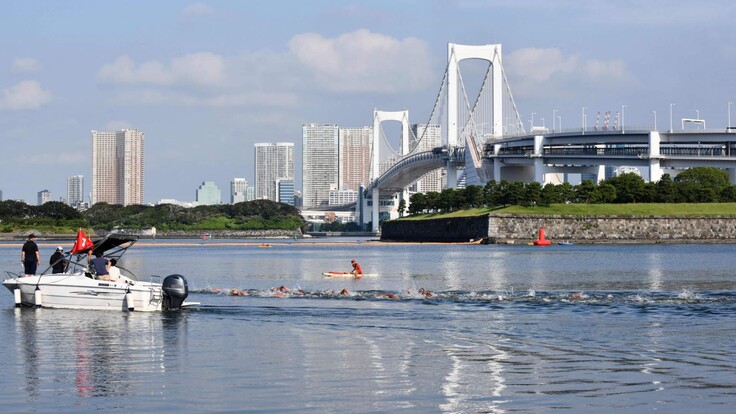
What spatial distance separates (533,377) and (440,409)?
3049 mm

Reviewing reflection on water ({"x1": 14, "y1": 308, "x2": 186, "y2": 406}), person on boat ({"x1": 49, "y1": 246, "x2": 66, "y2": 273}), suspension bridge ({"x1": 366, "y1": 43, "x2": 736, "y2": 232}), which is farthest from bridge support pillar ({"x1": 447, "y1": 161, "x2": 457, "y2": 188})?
reflection on water ({"x1": 14, "y1": 308, "x2": 186, "y2": 406})

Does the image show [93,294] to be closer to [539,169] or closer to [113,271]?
[113,271]

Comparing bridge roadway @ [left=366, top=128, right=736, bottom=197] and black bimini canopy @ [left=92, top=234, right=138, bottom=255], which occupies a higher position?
bridge roadway @ [left=366, top=128, right=736, bottom=197]

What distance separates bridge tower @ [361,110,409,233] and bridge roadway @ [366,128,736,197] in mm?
43199

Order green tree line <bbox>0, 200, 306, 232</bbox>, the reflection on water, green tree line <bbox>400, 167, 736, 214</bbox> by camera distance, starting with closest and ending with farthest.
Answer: the reflection on water
green tree line <bbox>400, 167, 736, 214</bbox>
green tree line <bbox>0, 200, 306, 232</bbox>

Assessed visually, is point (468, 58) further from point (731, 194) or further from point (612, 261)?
point (612, 261)

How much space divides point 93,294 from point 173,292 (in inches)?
76.6

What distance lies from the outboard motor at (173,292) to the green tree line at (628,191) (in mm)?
78978

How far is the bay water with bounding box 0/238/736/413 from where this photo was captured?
15867mm

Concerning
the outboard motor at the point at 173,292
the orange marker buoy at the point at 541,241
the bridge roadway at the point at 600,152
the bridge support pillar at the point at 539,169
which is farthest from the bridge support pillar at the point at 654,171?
the outboard motor at the point at 173,292

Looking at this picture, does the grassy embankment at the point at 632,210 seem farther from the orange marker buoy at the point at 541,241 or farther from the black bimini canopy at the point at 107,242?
the black bimini canopy at the point at 107,242

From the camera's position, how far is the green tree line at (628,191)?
10481 cm

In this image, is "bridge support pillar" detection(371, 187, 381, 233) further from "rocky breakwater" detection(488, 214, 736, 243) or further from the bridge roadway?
"rocky breakwater" detection(488, 214, 736, 243)

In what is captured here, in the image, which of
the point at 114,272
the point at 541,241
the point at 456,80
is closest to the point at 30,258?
the point at 114,272
